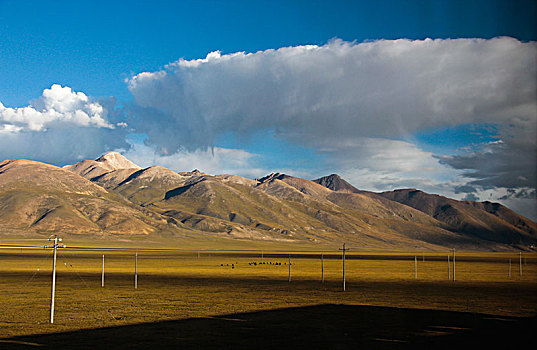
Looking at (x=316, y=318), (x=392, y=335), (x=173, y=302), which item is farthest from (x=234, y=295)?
(x=392, y=335)

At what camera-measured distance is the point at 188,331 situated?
96.6 ft

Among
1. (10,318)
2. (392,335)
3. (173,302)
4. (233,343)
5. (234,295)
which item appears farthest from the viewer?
(234,295)

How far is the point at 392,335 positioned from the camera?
28.1 meters

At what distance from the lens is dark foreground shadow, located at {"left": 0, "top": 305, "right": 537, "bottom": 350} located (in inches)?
1000

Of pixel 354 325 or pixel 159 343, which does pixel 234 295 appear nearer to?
pixel 354 325

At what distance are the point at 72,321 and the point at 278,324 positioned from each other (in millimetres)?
13277

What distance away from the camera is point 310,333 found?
28.8m

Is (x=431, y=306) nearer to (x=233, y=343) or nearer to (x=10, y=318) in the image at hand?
(x=233, y=343)

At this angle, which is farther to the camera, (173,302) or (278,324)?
(173,302)

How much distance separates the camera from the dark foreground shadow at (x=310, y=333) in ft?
83.4

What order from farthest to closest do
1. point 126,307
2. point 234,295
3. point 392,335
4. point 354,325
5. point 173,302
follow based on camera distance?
point 234,295 → point 173,302 → point 126,307 → point 354,325 → point 392,335

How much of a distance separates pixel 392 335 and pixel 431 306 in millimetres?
15802

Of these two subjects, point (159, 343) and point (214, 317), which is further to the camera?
point (214, 317)

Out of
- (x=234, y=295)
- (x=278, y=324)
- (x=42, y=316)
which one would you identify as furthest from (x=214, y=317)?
(x=234, y=295)
